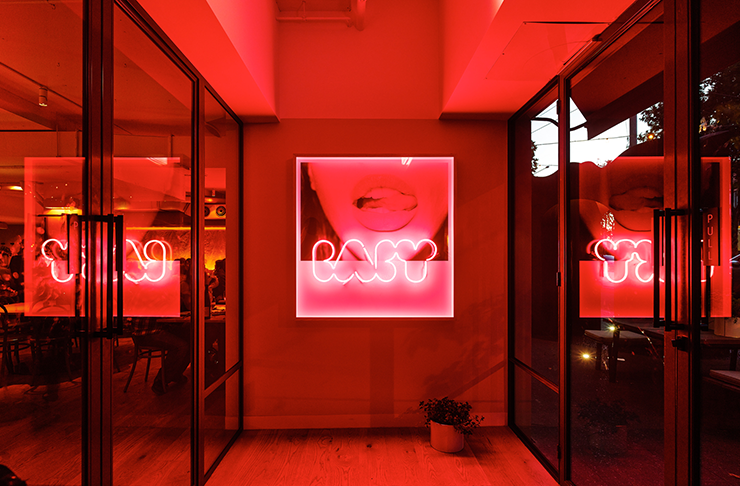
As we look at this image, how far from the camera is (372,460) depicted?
126 inches

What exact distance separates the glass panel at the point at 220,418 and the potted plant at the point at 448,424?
1706 mm

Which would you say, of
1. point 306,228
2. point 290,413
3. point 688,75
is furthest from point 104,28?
point 290,413

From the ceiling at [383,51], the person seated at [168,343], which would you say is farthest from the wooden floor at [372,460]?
the ceiling at [383,51]

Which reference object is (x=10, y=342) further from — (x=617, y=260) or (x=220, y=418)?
(x=617, y=260)

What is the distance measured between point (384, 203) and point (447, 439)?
2181 mm

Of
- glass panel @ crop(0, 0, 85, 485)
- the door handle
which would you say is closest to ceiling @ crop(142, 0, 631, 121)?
glass panel @ crop(0, 0, 85, 485)

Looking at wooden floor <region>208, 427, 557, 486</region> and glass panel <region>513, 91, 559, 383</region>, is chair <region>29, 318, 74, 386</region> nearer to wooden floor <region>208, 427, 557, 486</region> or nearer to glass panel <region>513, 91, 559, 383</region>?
wooden floor <region>208, 427, 557, 486</region>

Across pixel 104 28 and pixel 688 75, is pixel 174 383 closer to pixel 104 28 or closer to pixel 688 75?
pixel 104 28

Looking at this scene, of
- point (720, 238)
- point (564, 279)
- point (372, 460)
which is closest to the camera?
point (720, 238)

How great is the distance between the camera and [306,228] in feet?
12.4

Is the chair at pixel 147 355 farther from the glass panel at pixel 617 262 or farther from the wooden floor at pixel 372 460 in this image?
the glass panel at pixel 617 262

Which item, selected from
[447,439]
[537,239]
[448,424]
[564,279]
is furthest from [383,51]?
[447,439]

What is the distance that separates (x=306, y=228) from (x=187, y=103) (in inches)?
60.2

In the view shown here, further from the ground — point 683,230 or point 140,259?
point 683,230
